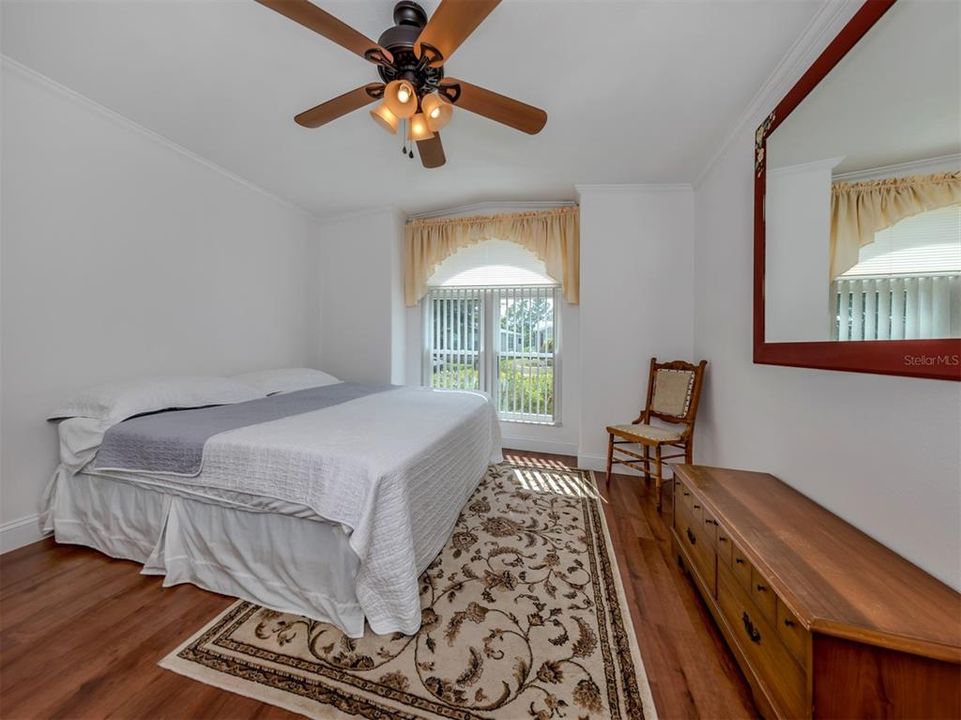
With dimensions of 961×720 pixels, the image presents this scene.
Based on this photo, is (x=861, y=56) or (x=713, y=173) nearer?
(x=861, y=56)

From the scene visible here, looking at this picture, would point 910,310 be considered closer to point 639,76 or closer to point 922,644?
point 922,644

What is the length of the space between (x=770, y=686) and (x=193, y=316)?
3.78 m

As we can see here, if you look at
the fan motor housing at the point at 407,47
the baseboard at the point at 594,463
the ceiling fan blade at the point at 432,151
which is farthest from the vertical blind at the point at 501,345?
the fan motor housing at the point at 407,47

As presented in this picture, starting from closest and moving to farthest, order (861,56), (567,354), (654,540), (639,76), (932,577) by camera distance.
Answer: (932,577), (861,56), (639,76), (654,540), (567,354)

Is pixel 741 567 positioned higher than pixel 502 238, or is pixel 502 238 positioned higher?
pixel 502 238

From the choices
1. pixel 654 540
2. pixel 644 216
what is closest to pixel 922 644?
pixel 654 540

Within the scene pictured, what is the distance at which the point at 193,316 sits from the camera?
9.07ft

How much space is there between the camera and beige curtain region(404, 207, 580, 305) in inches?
135

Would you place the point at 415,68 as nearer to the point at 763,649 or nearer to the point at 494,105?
the point at 494,105

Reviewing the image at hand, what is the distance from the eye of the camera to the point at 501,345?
3.84 m

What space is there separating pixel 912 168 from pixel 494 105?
1.46m

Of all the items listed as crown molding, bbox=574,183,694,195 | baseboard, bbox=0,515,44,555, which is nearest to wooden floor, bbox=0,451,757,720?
baseboard, bbox=0,515,44,555

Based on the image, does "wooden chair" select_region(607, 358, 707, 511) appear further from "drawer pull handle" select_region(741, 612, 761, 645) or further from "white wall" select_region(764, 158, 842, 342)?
"drawer pull handle" select_region(741, 612, 761, 645)

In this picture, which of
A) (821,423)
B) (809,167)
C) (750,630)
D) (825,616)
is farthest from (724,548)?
(809,167)
